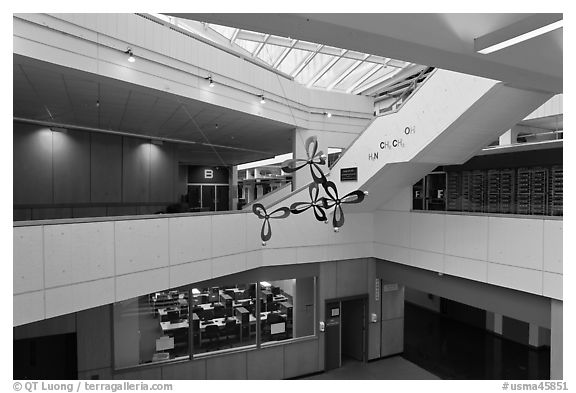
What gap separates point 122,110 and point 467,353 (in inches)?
479

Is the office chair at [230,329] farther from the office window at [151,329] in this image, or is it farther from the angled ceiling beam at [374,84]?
the angled ceiling beam at [374,84]

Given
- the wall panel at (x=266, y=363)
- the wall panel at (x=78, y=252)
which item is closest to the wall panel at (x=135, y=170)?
the wall panel at (x=266, y=363)

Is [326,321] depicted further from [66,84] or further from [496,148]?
[66,84]

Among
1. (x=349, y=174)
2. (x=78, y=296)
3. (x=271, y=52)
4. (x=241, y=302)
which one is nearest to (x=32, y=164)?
(x=78, y=296)

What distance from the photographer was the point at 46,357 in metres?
7.34

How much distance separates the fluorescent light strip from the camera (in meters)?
2.75

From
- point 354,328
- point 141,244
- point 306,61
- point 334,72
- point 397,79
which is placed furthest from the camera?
point 334,72

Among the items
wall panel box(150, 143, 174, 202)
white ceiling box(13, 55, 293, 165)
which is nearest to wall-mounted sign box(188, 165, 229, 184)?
wall panel box(150, 143, 174, 202)

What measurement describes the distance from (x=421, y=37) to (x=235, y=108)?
21.4 ft

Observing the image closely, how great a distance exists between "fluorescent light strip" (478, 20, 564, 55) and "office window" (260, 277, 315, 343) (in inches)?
322

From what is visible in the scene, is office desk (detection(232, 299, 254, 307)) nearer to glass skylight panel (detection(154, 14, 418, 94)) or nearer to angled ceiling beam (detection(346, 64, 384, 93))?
glass skylight panel (detection(154, 14, 418, 94))

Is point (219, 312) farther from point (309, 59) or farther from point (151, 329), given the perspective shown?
point (309, 59)

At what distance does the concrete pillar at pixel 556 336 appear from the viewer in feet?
22.5

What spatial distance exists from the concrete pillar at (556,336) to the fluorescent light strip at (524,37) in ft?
20.1
